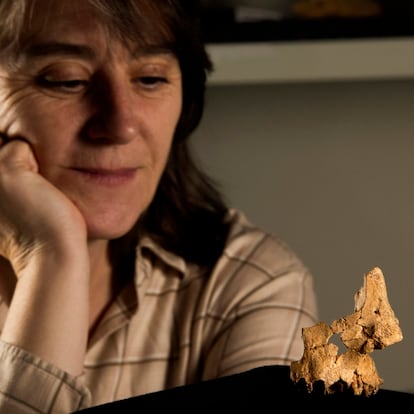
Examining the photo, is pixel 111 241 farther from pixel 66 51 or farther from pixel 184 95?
pixel 66 51

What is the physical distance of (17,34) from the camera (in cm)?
128

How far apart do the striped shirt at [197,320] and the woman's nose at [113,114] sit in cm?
27

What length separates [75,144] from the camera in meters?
1.27

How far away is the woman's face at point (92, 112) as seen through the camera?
4.09 ft

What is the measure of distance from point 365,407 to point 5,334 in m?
0.54

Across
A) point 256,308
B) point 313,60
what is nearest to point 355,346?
point 256,308

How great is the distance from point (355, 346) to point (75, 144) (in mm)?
622

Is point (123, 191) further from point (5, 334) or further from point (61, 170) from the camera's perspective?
point (5, 334)

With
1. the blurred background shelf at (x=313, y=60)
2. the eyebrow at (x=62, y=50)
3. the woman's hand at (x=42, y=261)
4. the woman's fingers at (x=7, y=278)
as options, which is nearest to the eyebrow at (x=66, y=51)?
the eyebrow at (x=62, y=50)

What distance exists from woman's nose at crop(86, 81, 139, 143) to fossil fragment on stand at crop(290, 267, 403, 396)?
21.7 inches

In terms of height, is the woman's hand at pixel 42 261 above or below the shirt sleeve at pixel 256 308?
above

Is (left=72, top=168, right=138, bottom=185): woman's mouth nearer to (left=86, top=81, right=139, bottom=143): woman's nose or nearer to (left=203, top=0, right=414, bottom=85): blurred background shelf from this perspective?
(left=86, top=81, right=139, bottom=143): woman's nose

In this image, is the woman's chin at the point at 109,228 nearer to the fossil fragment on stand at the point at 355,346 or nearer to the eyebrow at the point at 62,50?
the eyebrow at the point at 62,50

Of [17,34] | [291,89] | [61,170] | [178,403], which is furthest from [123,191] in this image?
[291,89]
